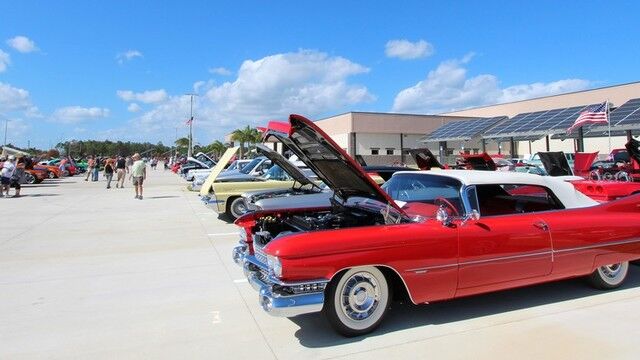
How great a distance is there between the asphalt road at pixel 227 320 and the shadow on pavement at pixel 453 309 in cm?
1

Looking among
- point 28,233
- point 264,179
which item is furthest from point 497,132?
point 28,233

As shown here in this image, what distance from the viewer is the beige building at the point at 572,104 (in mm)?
43125

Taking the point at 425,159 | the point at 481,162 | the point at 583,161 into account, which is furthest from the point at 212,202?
the point at 583,161

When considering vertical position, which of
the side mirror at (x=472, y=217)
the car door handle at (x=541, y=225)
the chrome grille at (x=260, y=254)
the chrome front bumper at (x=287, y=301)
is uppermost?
the side mirror at (x=472, y=217)

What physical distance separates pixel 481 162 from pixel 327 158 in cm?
754

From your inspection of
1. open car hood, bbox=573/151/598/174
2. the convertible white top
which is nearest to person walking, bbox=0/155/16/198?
the convertible white top

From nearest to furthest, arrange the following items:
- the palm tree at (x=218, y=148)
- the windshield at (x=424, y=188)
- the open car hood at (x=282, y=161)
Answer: the windshield at (x=424, y=188) → the open car hood at (x=282, y=161) → the palm tree at (x=218, y=148)

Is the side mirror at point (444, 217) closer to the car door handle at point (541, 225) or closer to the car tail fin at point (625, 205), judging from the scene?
the car door handle at point (541, 225)

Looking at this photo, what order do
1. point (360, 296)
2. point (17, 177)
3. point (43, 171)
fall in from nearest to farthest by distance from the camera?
point (360, 296), point (17, 177), point (43, 171)

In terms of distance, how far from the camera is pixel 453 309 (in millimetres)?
4676

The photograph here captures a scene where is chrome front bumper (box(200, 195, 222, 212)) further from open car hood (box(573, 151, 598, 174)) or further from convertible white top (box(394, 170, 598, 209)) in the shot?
open car hood (box(573, 151, 598, 174))

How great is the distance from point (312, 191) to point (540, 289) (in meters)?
4.01

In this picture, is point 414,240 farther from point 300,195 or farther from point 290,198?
point 300,195

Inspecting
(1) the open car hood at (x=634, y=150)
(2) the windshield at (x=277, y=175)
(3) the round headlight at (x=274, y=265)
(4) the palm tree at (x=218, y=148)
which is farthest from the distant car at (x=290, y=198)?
(4) the palm tree at (x=218, y=148)
